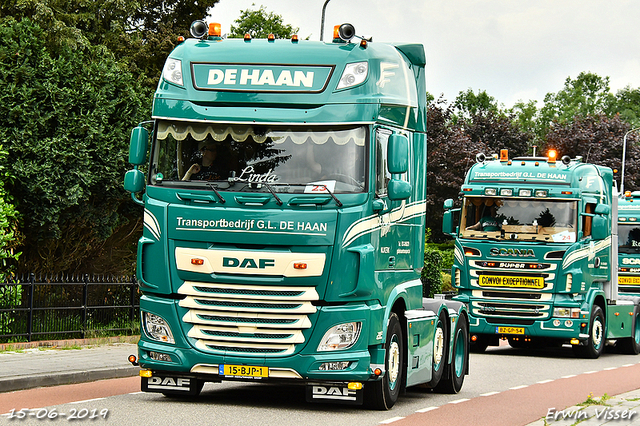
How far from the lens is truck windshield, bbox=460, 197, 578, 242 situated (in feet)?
65.6

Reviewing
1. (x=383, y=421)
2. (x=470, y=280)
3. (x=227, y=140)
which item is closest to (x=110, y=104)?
(x=470, y=280)

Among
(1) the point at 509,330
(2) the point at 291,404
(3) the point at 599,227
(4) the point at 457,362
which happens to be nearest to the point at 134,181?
(2) the point at 291,404

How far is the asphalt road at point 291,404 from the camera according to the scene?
10250 millimetres

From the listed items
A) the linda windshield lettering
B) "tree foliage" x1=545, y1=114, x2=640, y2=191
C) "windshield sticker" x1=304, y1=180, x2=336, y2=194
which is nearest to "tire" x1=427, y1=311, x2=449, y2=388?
"windshield sticker" x1=304, y1=180, x2=336, y2=194

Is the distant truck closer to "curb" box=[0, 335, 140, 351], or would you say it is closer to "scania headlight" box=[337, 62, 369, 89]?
"curb" box=[0, 335, 140, 351]

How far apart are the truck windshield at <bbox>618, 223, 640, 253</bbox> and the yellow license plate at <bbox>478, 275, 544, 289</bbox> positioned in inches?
262

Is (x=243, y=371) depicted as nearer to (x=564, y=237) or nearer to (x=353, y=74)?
(x=353, y=74)

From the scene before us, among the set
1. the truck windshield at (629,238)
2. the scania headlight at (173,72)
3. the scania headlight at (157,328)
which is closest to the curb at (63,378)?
the scania headlight at (157,328)

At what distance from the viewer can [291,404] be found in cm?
1175

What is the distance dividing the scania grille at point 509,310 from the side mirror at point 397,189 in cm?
996

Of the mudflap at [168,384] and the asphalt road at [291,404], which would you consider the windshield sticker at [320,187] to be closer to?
the asphalt road at [291,404]

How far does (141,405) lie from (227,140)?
9.87 feet

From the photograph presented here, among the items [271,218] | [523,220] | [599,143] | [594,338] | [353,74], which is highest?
[599,143]

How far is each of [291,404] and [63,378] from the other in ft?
10.5
